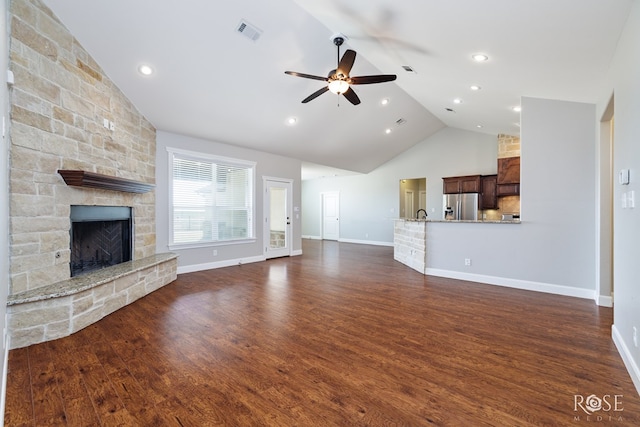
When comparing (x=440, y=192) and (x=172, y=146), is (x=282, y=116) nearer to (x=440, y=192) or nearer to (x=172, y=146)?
(x=172, y=146)

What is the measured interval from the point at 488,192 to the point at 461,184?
2.26 ft

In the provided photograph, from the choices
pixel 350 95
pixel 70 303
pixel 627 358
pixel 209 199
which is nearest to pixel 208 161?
pixel 209 199

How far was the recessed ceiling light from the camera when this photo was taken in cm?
387

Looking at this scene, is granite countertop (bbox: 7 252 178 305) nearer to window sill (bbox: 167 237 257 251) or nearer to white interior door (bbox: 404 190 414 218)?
window sill (bbox: 167 237 257 251)

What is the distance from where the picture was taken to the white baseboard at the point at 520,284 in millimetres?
4008

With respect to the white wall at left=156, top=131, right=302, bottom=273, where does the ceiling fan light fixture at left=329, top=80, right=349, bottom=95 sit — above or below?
above

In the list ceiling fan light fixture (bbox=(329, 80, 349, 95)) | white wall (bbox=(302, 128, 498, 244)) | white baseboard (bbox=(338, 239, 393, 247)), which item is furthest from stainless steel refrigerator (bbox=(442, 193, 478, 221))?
ceiling fan light fixture (bbox=(329, 80, 349, 95))

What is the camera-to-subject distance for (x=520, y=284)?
4.41m

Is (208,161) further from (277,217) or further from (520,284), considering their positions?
(520,284)

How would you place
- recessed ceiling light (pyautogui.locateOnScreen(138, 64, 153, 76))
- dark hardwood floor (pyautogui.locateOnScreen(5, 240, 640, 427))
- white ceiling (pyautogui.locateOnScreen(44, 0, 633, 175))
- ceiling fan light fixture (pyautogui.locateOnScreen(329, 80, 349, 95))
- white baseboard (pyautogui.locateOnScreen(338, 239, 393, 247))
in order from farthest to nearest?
white baseboard (pyautogui.locateOnScreen(338, 239, 393, 247))
recessed ceiling light (pyautogui.locateOnScreen(138, 64, 153, 76))
ceiling fan light fixture (pyautogui.locateOnScreen(329, 80, 349, 95))
white ceiling (pyautogui.locateOnScreen(44, 0, 633, 175))
dark hardwood floor (pyautogui.locateOnScreen(5, 240, 640, 427))

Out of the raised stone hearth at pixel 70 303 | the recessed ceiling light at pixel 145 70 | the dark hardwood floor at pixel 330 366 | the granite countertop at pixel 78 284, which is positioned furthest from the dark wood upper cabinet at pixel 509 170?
the raised stone hearth at pixel 70 303

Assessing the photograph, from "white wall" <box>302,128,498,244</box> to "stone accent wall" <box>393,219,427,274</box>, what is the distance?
88.8 inches

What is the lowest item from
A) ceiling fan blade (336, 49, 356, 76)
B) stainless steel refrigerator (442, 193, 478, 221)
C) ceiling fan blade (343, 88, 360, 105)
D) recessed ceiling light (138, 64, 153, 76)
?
stainless steel refrigerator (442, 193, 478, 221)

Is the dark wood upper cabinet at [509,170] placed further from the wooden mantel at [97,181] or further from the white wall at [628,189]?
the wooden mantel at [97,181]
